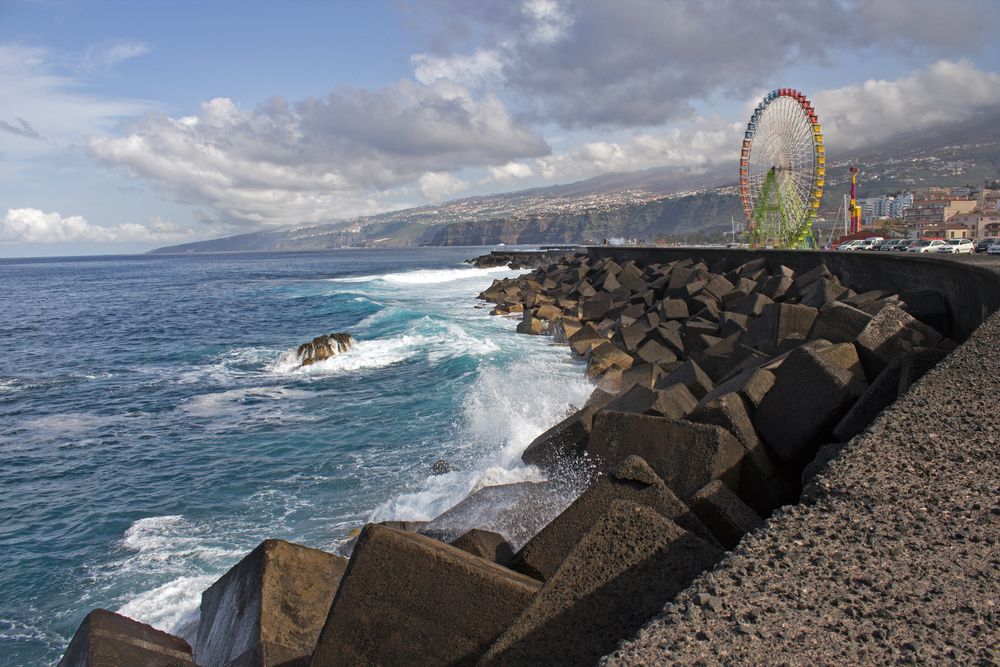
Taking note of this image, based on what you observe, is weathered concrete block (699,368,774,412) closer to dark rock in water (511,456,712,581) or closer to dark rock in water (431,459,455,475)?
dark rock in water (511,456,712,581)

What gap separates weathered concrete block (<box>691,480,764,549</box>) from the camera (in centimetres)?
321

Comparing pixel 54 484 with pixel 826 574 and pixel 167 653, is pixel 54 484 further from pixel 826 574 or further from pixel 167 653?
pixel 826 574

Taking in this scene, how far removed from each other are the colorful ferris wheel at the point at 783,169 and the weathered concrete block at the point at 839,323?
936 inches

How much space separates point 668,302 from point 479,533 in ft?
38.5

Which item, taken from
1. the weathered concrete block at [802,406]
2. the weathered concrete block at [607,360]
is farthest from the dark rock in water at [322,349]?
the weathered concrete block at [802,406]

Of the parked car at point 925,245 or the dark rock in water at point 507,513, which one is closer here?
the dark rock in water at point 507,513

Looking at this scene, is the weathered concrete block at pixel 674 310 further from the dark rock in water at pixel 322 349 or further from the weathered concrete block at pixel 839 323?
the dark rock in water at pixel 322 349

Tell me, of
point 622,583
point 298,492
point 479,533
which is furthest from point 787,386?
point 298,492

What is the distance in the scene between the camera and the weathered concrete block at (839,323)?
7256 mm

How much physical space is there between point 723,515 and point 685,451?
1207 millimetres

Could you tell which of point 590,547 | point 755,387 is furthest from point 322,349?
point 590,547

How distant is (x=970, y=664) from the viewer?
6.04 ft

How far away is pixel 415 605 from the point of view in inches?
119

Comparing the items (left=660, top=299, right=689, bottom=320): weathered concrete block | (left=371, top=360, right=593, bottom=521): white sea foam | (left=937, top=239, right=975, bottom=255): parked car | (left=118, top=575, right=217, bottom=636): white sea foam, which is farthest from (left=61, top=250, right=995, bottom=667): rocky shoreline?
(left=937, top=239, right=975, bottom=255): parked car
